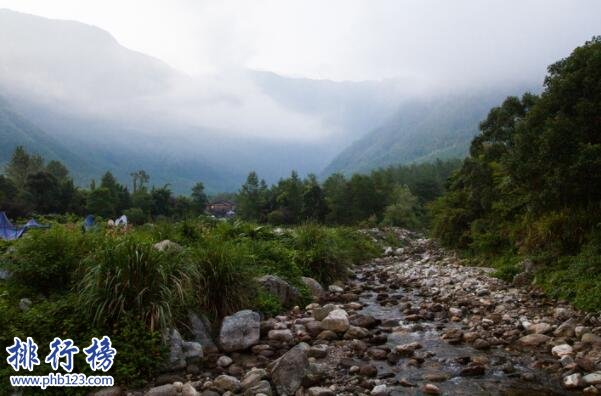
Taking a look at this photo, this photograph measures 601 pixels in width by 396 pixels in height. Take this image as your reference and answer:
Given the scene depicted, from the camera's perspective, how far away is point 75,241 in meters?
8.06

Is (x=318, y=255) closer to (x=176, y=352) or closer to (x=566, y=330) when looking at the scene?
(x=566, y=330)

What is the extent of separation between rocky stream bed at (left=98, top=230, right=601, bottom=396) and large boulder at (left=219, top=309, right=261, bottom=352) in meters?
0.02

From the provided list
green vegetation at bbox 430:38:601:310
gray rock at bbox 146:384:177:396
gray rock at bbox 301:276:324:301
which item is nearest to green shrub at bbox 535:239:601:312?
green vegetation at bbox 430:38:601:310

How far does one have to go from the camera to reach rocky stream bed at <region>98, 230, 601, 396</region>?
228 inches

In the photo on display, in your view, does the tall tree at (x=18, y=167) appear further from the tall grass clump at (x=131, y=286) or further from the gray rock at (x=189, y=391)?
the gray rock at (x=189, y=391)

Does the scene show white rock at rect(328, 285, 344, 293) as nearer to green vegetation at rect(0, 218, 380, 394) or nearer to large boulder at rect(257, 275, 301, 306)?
large boulder at rect(257, 275, 301, 306)

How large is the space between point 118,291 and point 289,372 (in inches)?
112

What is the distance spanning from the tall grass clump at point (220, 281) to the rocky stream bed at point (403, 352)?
0.60m

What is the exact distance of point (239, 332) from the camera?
24.2ft

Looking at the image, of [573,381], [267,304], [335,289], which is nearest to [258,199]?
[335,289]

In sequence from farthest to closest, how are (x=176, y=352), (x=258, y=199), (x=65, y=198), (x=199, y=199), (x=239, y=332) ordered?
(x=199, y=199) < (x=258, y=199) < (x=65, y=198) < (x=239, y=332) < (x=176, y=352)

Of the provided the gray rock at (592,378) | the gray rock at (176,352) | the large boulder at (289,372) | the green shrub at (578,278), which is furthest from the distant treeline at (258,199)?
the gray rock at (592,378)

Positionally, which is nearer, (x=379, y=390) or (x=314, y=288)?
(x=379, y=390)

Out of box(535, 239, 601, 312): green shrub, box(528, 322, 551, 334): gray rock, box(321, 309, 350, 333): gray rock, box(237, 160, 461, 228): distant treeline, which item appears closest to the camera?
box(528, 322, 551, 334): gray rock
